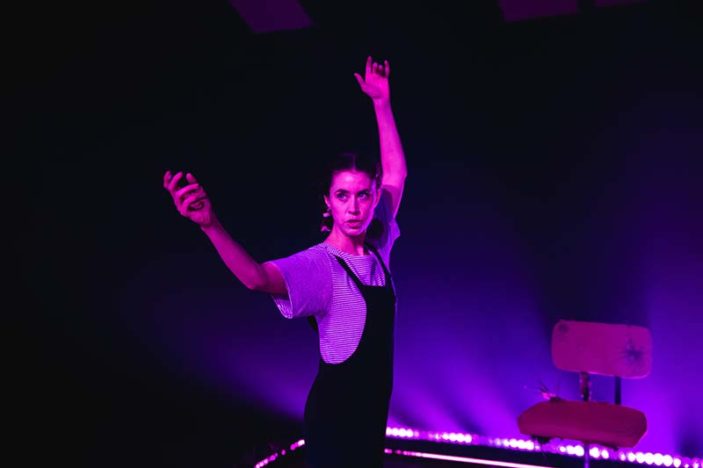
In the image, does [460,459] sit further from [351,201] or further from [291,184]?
[351,201]

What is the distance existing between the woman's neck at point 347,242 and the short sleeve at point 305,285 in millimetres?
107

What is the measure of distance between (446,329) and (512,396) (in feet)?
1.93

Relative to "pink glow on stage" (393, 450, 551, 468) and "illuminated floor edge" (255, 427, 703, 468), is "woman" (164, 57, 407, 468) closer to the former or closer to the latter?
"illuminated floor edge" (255, 427, 703, 468)

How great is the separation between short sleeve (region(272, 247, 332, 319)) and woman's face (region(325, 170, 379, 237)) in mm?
141

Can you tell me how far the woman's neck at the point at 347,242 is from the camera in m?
2.04

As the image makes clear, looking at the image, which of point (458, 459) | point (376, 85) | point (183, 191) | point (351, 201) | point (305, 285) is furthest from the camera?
point (458, 459)

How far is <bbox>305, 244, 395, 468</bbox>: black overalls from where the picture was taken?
187 cm

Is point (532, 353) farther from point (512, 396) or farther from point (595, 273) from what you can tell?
point (595, 273)

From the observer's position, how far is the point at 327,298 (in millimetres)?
1908

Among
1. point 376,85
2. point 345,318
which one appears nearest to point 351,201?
point 345,318

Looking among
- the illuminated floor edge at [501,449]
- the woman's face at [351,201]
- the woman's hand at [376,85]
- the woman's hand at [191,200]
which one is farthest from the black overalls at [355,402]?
the illuminated floor edge at [501,449]

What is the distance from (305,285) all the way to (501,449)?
3.10 metres

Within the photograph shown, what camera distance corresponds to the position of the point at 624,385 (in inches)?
166

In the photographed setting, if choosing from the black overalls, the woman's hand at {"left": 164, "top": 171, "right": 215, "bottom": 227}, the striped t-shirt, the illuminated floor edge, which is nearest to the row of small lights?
the illuminated floor edge
